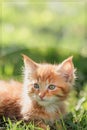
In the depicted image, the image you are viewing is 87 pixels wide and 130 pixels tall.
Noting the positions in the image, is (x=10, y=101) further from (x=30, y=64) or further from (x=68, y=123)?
(x=68, y=123)

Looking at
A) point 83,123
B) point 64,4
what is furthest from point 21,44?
point 83,123

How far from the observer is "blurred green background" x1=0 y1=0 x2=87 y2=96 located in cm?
1058

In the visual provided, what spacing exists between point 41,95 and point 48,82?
17cm

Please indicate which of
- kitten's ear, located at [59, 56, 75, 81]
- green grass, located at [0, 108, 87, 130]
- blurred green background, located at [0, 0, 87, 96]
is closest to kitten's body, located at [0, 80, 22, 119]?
green grass, located at [0, 108, 87, 130]

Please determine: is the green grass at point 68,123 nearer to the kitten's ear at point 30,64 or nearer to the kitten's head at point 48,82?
the kitten's head at point 48,82

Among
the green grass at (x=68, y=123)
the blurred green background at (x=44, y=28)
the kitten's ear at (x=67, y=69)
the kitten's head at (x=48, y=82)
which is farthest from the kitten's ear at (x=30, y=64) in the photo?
the blurred green background at (x=44, y=28)

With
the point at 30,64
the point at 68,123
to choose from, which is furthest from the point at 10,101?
the point at 68,123

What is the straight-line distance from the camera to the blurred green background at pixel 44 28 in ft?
34.7

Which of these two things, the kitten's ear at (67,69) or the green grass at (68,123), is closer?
the green grass at (68,123)


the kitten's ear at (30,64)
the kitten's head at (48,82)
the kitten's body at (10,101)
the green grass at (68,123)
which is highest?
the kitten's ear at (30,64)

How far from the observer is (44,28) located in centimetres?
1364

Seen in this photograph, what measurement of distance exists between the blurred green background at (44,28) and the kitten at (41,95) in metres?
3.89

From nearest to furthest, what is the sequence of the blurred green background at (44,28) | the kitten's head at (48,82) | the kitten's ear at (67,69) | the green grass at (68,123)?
1. the green grass at (68,123)
2. the kitten's head at (48,82)
3. the kitten's ear at (67,69)
4. the blurred green background at (44,28)

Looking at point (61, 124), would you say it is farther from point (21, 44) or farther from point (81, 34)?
point (81, 34)
